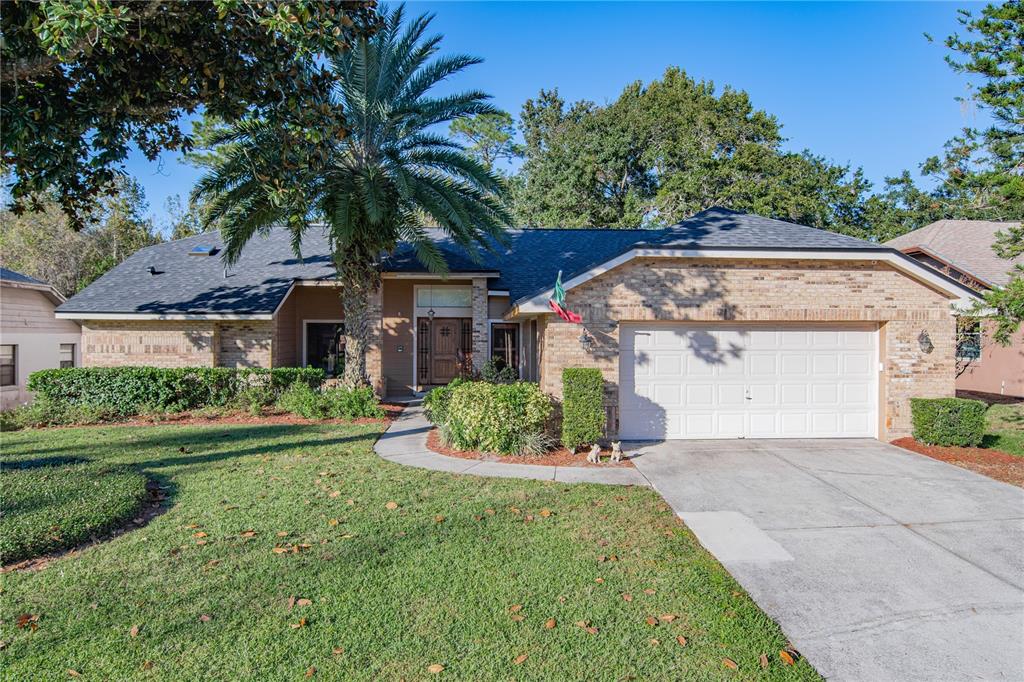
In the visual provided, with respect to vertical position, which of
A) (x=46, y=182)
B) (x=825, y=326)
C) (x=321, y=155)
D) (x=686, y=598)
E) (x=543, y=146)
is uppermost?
(x=543, y=146)

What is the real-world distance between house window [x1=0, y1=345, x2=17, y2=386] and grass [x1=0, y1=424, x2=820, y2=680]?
12.3m

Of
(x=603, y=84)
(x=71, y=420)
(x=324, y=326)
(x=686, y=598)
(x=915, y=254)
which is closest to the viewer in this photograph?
(x=686, y=598)

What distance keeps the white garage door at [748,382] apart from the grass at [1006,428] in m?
2.01

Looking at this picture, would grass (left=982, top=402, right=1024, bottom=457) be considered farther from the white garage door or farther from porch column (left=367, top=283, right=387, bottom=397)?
porch column (left=367, top=283, right=387, bottom=397)

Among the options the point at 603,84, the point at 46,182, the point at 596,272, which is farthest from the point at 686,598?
the point at 603,84

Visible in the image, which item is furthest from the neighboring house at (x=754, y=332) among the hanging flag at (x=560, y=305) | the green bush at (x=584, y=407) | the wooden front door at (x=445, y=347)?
the wooden front door at (x=445, y=347)

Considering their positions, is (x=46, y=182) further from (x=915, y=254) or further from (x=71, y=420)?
(x=915, y=254)

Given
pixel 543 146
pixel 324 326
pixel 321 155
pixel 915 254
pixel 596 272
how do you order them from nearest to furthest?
pixel 321 155, pixel 596 272, pixel 324 326, pixel 915 254, pixel 543 146

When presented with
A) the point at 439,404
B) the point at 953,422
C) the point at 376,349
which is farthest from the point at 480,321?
the point at 953,422

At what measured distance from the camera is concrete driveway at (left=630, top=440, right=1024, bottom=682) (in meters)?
3.73

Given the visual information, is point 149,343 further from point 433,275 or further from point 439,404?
point 439,404

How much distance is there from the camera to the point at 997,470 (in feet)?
27.1

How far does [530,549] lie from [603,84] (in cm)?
3376

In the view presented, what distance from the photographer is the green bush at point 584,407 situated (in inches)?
358
